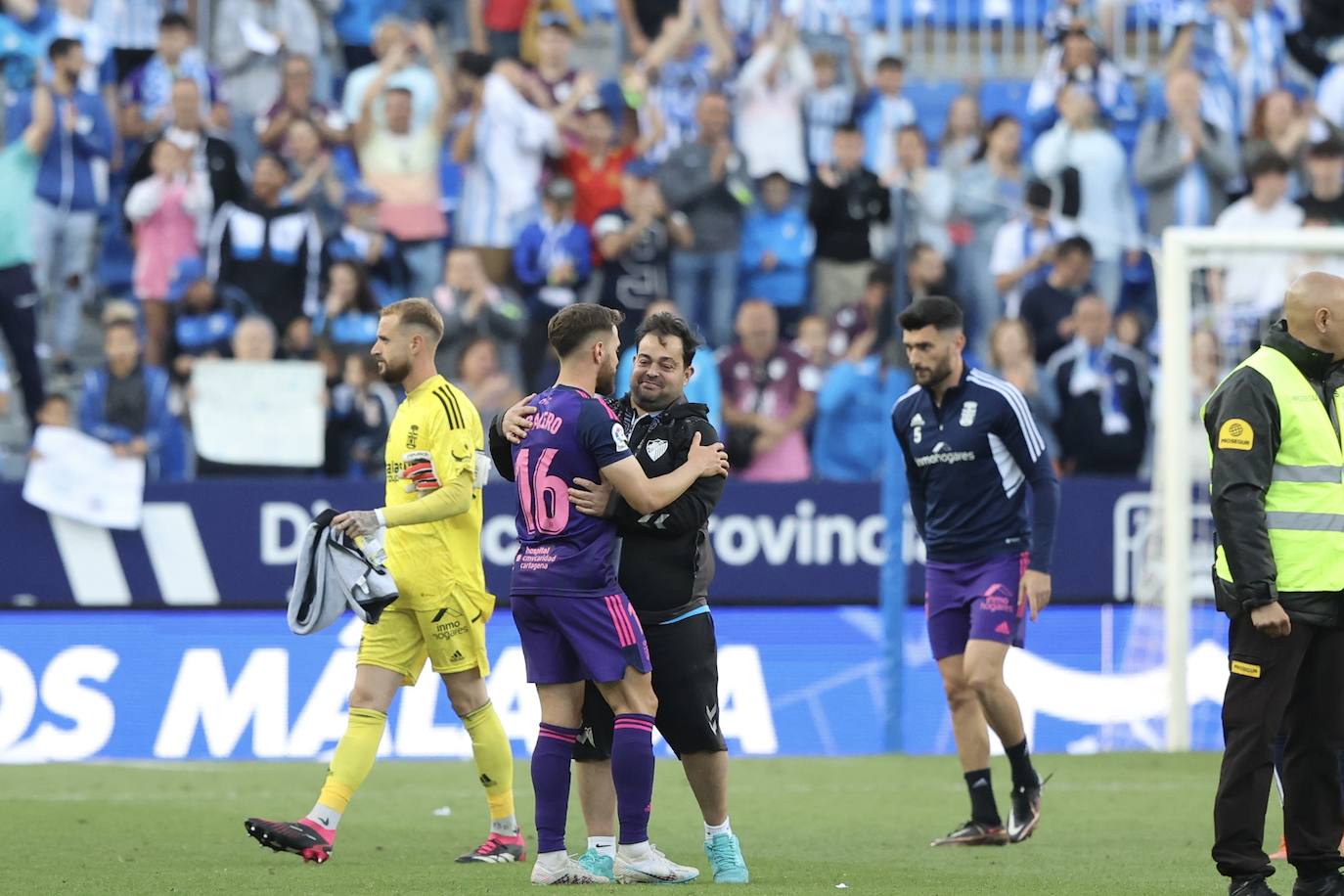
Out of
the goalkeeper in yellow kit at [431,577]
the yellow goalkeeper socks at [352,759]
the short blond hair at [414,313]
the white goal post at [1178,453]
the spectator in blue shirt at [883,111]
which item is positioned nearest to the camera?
the yellow goalkeeper socks at [352,759]

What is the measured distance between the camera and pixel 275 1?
17703 mm

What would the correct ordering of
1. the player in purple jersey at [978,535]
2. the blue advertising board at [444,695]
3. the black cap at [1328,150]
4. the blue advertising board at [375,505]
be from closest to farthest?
1. the player in purple jersey at [978,535]
2. the blue advertising board at [444,695]
3. the blue advertising board at [375,505]
4. the black cap at [1328,150]

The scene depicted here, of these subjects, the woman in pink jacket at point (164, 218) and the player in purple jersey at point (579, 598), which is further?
the woman in pink jacket at point (164, 218)

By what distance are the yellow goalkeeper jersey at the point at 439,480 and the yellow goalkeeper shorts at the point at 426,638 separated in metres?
0.04

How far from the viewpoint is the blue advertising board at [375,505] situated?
45.8 ft

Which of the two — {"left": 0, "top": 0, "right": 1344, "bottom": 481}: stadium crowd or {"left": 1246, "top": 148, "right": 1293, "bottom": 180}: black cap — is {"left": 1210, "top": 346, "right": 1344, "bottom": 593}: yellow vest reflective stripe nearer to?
{"left": 0, "top": 0, "right": 1344, "bottom": 481}: stadium crowd

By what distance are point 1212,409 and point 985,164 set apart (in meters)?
11.8

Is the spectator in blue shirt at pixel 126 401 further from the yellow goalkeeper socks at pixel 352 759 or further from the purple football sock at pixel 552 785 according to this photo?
the purple football sock at pixel 552 785

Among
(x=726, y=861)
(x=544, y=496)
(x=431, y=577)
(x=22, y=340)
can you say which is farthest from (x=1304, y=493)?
(x=22, y=340)

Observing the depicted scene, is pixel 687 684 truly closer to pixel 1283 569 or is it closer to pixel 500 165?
pixel 1283 569

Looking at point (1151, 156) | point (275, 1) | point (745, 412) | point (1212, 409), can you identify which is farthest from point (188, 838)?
point (1151, 156)

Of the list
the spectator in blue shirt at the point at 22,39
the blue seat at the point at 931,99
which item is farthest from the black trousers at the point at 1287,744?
the blue seat at the point at 931,99

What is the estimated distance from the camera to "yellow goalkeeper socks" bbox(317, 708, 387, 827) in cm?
786

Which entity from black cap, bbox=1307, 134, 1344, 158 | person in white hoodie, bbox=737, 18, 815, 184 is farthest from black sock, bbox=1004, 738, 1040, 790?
black cap, bbox=1307, 134, 1344, 158
